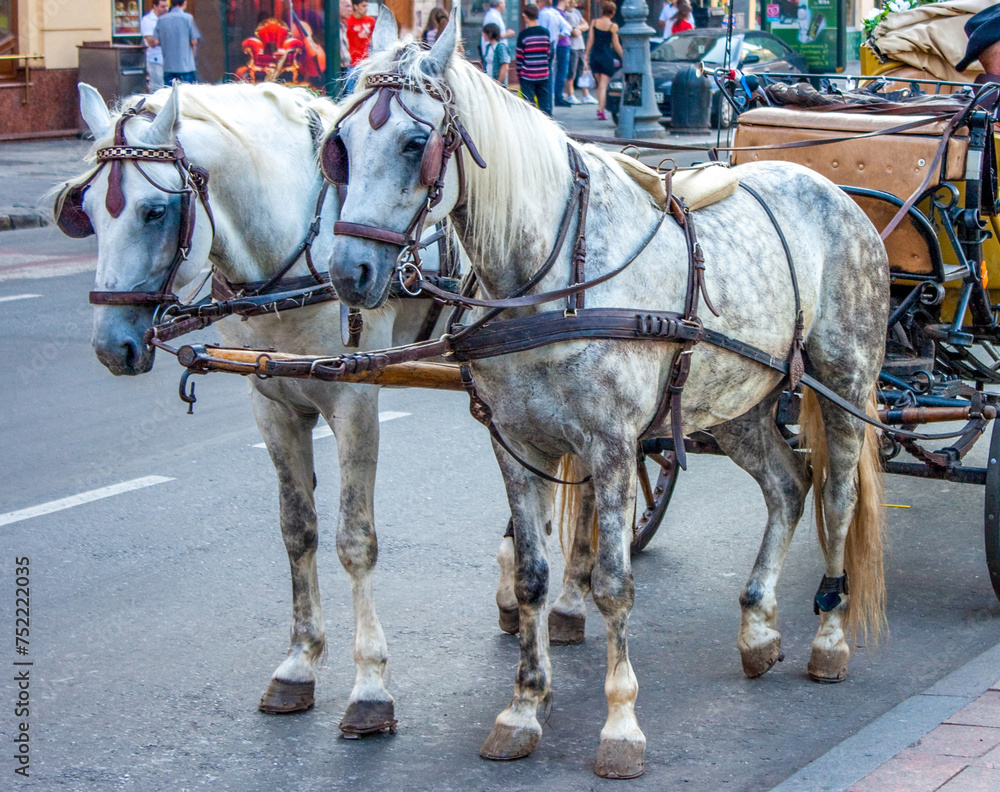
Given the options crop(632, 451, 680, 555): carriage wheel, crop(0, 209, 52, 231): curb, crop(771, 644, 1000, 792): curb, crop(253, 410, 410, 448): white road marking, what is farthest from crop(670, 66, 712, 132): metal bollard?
crop(771, 644, 1000, 792): curb

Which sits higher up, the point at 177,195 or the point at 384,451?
the point at 177,195

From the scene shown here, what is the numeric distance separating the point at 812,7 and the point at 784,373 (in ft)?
63.1

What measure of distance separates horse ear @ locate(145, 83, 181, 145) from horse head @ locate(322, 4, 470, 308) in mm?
616

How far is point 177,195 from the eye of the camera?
145 inches

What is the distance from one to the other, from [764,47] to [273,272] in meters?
20.7

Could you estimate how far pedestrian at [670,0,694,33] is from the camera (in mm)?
28422

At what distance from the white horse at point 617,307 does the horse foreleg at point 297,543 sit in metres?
0.69

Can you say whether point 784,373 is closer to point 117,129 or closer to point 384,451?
point 117,129

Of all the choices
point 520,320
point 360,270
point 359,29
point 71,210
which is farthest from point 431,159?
point 359,29

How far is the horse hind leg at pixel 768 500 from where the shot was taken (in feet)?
14.8

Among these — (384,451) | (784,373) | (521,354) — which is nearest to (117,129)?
(521,354)

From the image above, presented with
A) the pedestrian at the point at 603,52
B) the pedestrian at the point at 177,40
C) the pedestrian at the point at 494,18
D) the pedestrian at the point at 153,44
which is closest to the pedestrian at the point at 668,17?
the pedestrian at the point at 603,52

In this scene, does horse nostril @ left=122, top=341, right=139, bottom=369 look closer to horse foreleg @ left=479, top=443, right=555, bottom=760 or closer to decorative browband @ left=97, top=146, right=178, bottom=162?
decorative browband @ left=97, top=146, right=178, bottom=162

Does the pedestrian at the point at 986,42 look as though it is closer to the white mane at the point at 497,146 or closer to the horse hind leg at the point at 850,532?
the horse hind leg at the point at 850,532
